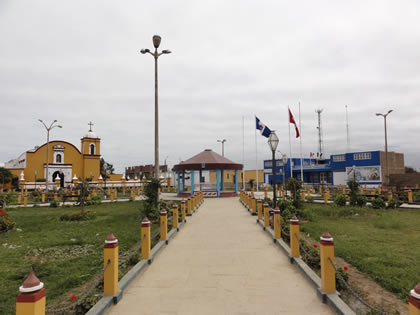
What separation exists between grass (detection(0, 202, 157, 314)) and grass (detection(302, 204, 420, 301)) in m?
5.90

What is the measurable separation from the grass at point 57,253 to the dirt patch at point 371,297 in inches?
193

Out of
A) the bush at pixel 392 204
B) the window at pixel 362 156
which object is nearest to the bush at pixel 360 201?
the bush at pixel 392 204

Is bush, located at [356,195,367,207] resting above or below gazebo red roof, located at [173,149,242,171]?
below

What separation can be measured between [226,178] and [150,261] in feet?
185

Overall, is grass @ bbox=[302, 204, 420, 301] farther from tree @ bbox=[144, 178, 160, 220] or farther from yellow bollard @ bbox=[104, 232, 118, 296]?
tree @ bbox=[144, 178, 160, 220]

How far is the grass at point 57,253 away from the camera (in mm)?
5387

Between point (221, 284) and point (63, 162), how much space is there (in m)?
49.4

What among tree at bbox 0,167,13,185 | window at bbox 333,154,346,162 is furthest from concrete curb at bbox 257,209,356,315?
tree at bbox 0,167,13,185

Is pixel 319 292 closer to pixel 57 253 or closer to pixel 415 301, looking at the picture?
pixel 415 301

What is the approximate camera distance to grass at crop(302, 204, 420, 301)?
17.9ft

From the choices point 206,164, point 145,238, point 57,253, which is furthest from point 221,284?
point 206,164

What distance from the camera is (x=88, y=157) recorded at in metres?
49.2

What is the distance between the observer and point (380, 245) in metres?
7.89

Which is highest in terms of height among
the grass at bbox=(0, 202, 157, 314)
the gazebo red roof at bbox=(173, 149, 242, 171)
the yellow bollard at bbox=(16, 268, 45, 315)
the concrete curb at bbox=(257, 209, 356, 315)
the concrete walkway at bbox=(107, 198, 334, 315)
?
the gazebo red roof at bbox=(173, 149, 242, 171)
